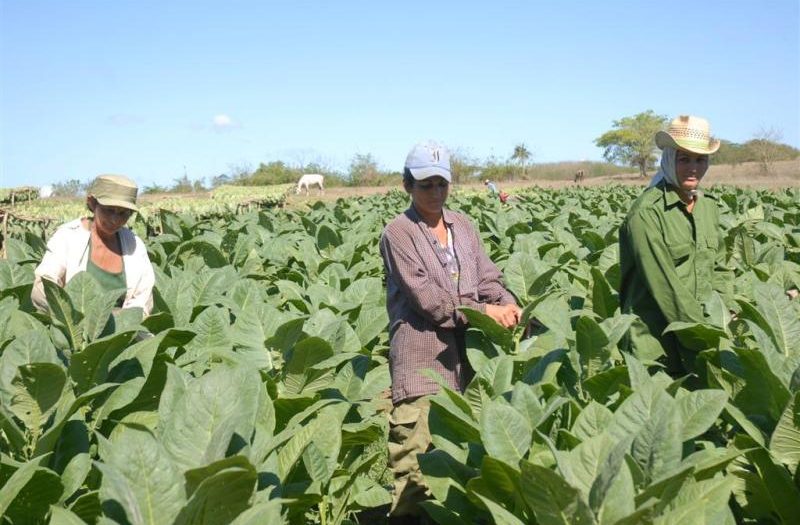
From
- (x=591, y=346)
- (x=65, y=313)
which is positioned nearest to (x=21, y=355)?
(x=65, y=313)

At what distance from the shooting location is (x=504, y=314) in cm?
393

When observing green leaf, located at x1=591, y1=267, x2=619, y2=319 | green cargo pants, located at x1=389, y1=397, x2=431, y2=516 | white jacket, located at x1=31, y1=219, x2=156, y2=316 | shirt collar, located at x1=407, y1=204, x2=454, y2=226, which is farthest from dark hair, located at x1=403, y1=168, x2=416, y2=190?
white jacket, located at x1=31, y1=219, x2=156, y2=316

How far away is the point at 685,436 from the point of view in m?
2.50

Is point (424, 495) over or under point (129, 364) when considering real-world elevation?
under

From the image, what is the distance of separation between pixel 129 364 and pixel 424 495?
4.84ft

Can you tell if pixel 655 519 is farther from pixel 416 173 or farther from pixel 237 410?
pixel 416 173

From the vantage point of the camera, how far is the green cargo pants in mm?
3875

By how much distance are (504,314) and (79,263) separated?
216 centimetres

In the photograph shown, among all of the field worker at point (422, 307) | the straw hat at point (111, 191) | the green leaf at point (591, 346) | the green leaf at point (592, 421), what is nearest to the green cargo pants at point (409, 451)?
the field worker at point (422, 307)

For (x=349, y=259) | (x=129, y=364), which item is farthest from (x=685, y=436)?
(x=349, y=259)

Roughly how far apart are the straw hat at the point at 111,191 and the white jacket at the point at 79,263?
252 mm

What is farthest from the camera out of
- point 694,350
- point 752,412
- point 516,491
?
point 694,350

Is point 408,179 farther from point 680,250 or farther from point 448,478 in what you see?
point 448,478

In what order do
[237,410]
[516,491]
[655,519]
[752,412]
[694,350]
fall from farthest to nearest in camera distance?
[694,350], [752,412], [516,491], [237,410], [655,519]
